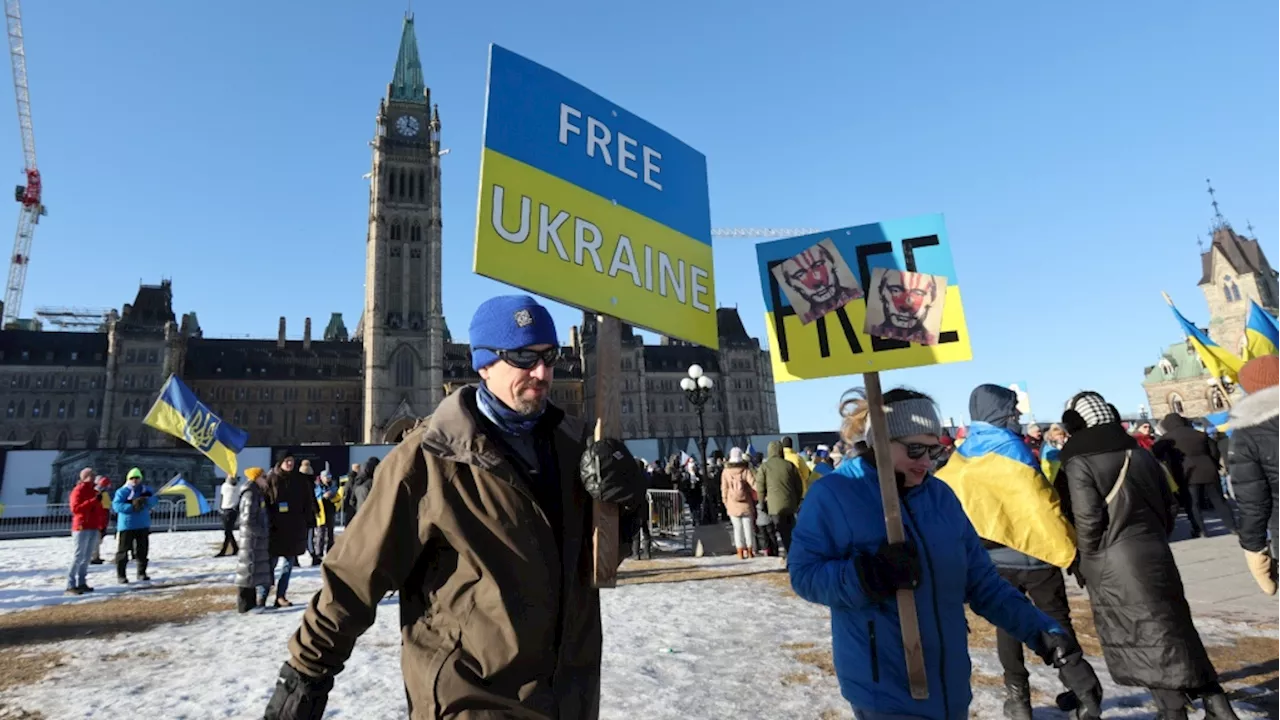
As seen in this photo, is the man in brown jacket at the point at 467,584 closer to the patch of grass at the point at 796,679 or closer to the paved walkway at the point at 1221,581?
the patch of grass at the point at 796,679

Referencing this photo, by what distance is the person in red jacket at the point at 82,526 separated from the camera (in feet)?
33.4

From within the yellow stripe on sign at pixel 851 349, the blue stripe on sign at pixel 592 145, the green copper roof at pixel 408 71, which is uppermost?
the green copper roof at pixel 408 71

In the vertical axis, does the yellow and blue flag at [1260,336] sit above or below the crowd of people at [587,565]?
above

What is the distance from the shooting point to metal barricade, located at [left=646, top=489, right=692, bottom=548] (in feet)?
52.2

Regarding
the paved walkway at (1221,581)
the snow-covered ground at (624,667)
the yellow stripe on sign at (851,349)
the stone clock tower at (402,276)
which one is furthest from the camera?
the stone clock tower at (402,276)

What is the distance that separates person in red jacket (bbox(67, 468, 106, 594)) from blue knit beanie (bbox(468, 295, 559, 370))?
11.5 meters

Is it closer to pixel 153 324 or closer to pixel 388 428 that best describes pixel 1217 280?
pixel 388 428

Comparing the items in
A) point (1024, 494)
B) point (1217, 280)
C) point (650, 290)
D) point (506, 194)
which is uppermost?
point (1217, 280)

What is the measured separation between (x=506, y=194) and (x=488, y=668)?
159 centimetres

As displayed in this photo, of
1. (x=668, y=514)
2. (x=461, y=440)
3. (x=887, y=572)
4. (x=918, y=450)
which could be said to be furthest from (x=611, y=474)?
(x=668, y=514)

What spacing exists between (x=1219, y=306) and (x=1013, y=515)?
9079 centimetres

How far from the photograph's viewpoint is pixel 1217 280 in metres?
71.4

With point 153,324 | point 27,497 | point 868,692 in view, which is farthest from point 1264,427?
point 153,324

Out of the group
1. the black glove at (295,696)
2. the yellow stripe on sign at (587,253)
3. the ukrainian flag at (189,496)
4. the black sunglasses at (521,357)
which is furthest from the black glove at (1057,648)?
the ukrainian flag at (189,496)
